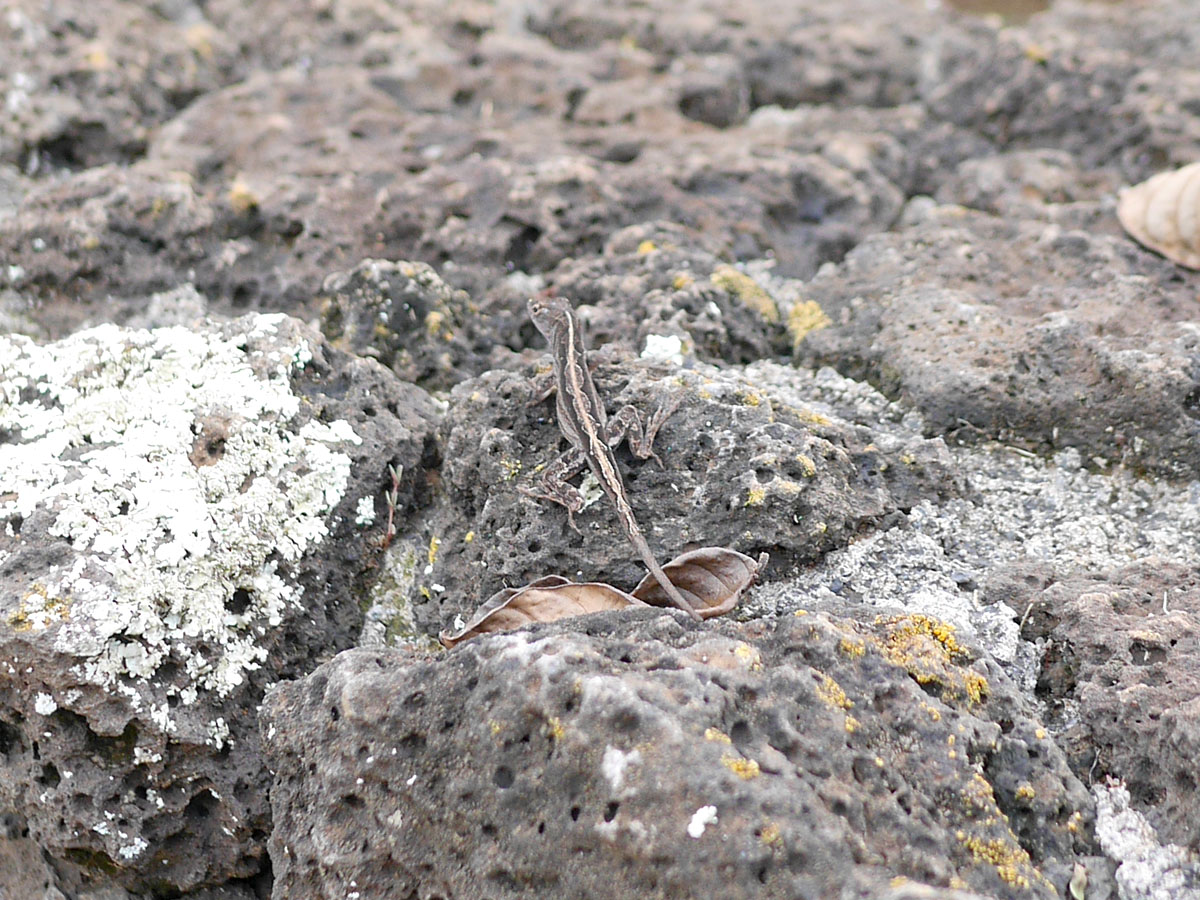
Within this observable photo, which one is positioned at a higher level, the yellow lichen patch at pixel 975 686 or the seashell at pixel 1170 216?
the seashell at pixel 1170 216

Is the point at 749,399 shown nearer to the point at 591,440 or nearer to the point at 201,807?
the point at 591,440

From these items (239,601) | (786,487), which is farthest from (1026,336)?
(239,601)

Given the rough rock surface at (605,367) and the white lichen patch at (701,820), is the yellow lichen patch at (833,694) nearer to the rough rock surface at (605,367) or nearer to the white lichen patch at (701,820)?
the rough rock surface at (605,367)

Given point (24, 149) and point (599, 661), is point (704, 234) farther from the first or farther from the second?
point (24, 149)

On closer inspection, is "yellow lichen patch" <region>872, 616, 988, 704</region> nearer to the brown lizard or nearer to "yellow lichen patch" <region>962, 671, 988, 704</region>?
"yellow lichen patch" <region>962, 671, 988, 704</region>

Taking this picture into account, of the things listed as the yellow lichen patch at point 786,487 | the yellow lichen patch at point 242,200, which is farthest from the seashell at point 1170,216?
the yellow lichen patch at point 242,200
